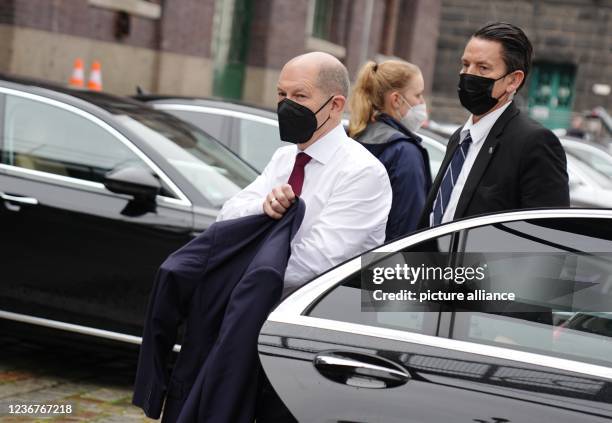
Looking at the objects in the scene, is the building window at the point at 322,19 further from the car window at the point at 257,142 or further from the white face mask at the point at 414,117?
the white face mask at the point at 414,117

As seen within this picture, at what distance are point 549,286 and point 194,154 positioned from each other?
12.2 ft

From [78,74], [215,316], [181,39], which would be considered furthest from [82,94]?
[181,39]

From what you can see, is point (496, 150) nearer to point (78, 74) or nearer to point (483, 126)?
point (483, 126)

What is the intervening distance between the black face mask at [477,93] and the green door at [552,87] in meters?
33.6

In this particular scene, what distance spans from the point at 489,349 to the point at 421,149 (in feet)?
6.57

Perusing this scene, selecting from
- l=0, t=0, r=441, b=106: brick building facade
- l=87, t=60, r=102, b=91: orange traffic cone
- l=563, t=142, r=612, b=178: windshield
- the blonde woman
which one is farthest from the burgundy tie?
l=87, t=60, r=102, b=91: orange traffic cone

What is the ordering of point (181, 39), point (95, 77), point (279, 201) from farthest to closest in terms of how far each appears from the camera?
point (181, 39) → point (95, 77) → point (279, 201)

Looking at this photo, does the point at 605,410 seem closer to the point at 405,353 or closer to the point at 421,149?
the point at 405,353

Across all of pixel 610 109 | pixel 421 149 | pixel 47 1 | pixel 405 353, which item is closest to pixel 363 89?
pixel 421 149

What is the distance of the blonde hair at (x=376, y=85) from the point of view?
512cm

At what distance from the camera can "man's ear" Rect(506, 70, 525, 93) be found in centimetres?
396

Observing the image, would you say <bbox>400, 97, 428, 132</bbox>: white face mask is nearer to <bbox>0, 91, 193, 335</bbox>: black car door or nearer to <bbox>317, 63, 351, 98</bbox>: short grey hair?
<bbox>0, 91, 193, 335</bbox>: black car door

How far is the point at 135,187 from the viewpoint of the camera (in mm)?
5922

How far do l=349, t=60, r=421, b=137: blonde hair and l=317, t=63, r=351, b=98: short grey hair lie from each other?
140 centimetres
